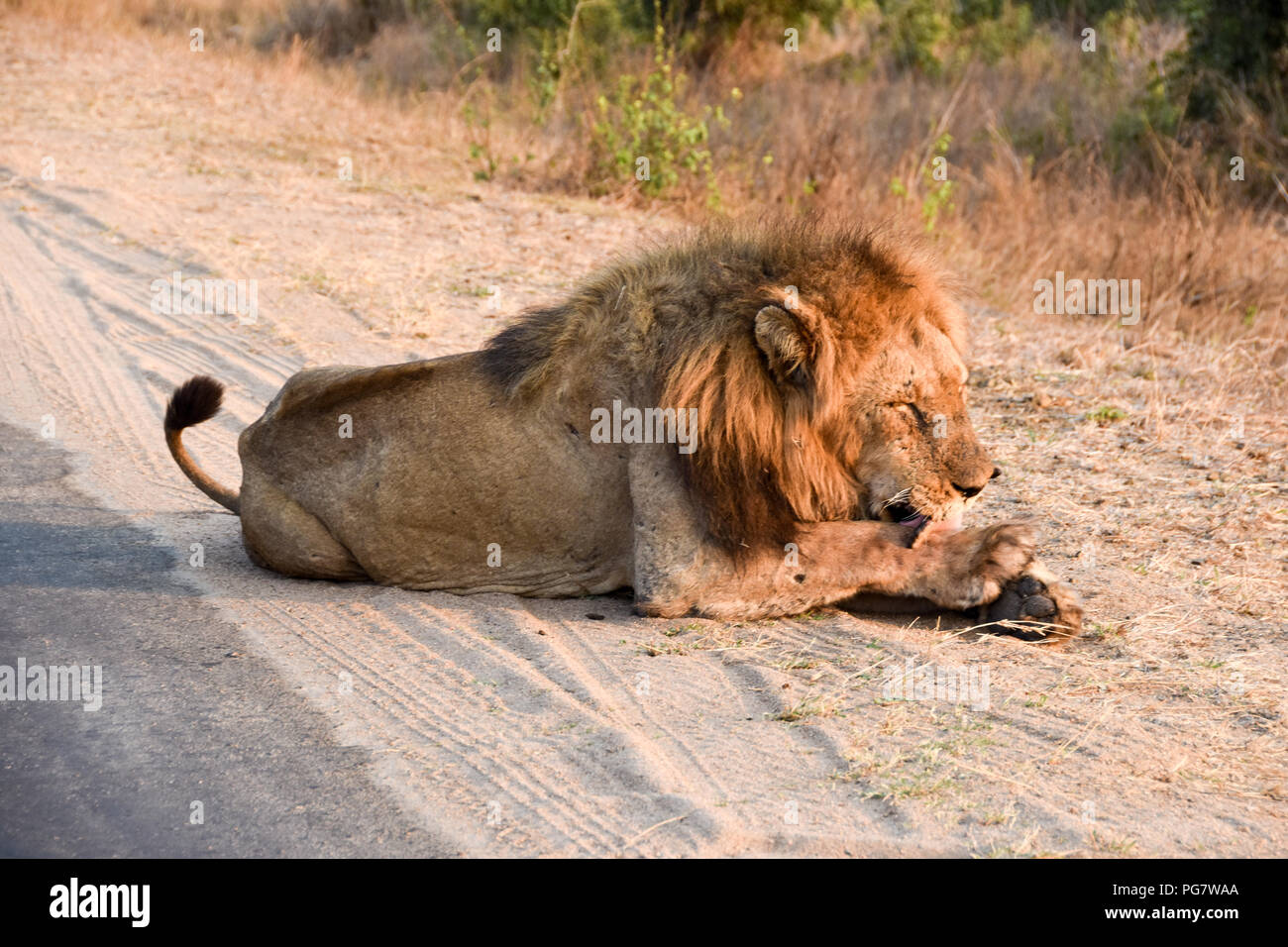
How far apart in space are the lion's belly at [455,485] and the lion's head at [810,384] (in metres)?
0.39

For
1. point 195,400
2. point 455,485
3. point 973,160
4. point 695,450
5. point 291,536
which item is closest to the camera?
point 695,450

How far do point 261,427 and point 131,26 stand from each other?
16672 mm

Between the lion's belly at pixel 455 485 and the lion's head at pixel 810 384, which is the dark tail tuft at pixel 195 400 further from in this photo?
the lion's head at pixel 810 384

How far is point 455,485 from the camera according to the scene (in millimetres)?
4891

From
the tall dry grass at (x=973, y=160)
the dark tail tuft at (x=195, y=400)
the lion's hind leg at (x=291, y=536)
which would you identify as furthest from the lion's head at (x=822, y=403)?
the tall dry grass at (x=973, y=160)

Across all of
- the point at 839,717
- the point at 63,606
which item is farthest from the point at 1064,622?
the point at 63,606

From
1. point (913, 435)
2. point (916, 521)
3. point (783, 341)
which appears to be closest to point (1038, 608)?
point (916, 521)

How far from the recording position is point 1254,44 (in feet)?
41.3

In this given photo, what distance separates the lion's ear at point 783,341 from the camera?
4.47 metres

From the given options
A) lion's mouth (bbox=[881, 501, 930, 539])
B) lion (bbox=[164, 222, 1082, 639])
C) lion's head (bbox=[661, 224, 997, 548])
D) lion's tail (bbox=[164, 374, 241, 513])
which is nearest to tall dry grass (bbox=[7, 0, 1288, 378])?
lion (bbox=[164, 222, 1082, 639])

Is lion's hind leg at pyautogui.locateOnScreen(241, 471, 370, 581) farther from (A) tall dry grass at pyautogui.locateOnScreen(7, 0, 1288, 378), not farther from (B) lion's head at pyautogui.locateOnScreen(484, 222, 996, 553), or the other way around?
(A) tall dry grass at pyautogui.locateOnScreen(7, 0, 1288, 378)

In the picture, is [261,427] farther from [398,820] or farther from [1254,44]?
[1254,44]

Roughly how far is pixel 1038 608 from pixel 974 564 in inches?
10.0

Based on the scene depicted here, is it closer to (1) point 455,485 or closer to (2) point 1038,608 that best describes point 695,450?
(1) point 455,485
